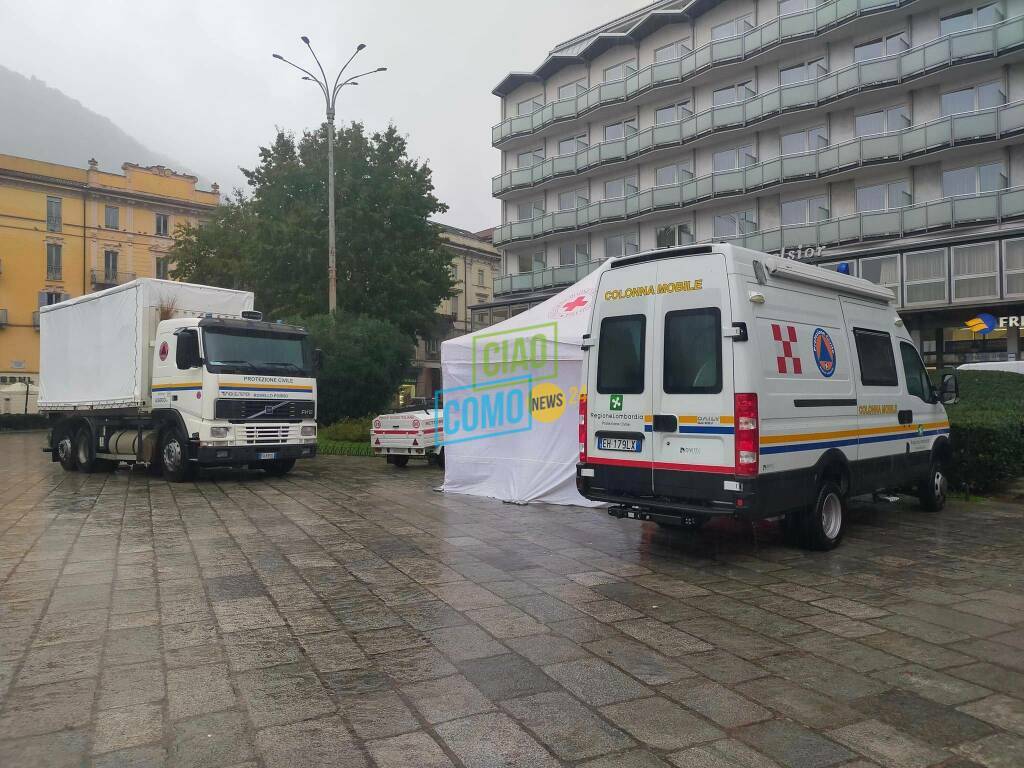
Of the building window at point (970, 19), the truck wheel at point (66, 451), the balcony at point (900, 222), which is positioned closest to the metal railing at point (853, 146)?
the balcony at point (900, 222)

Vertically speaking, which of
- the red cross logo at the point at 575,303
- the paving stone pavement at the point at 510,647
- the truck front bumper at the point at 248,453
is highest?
the red cross logo at the point at 575,303

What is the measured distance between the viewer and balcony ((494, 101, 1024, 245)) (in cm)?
2583

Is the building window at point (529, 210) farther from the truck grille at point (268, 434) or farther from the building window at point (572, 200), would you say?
the truck grille at point (268, 434)

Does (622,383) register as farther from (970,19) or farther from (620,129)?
(620,129)

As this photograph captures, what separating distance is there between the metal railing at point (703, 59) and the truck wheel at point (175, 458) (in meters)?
27.2

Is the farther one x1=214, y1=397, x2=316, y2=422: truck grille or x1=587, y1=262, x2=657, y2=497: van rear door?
x1=214, y1=397, x2=316, y2=422: truck grille

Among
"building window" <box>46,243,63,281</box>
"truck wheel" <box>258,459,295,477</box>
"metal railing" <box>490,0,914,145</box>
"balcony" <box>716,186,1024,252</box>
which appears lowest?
"truck wheel" <box>258,459,295,477</box>

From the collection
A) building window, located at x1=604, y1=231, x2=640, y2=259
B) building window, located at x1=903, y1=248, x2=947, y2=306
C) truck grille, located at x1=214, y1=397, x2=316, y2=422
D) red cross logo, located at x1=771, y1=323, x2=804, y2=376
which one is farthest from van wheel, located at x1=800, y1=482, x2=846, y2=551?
building window, located at x1=604, y1=231, x2=640, y2=259

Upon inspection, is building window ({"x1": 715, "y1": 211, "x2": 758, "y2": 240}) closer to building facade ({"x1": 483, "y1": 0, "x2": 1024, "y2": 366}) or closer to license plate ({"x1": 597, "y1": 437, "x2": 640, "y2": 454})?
building facade ({"x1": 483, "y1": 0, "x2": 1024, "y2": 366})

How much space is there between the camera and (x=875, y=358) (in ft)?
29.2

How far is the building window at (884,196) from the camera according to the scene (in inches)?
1118

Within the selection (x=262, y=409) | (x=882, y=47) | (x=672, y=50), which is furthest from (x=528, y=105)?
(x=262, y=409)

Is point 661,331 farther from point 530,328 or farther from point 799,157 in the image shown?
point 799,157

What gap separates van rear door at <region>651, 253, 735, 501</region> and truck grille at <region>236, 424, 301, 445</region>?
9147 mm
